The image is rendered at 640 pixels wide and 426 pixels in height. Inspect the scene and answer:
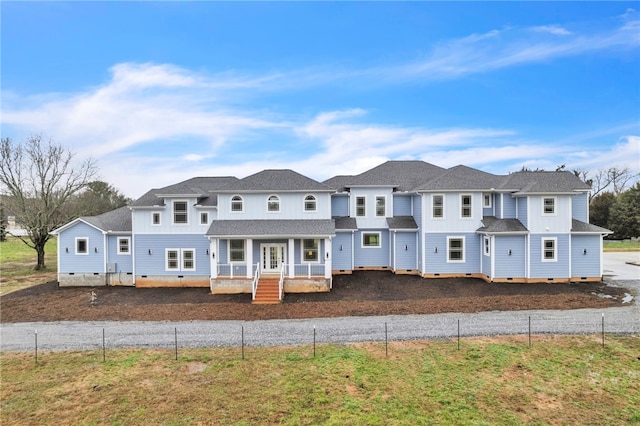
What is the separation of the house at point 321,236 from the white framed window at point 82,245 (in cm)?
6

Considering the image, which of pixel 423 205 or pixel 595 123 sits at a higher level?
pixel 595 123

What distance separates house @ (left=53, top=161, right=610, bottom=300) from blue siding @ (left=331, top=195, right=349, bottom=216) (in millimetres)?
991

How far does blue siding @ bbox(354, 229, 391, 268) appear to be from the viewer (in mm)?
22016

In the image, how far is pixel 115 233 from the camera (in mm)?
20484

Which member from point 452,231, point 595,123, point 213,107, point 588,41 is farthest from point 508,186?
point 213,107

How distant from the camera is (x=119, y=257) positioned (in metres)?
20.6

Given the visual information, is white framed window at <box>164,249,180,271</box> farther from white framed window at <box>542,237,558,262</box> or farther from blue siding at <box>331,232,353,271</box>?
white framed window at <box>542,237,558,262</box>

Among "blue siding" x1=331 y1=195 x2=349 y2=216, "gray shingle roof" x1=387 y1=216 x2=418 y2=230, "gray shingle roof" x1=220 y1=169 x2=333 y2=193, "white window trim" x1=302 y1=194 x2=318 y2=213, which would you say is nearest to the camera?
"gray shingle roof" x1=220 y1=169 x2=333 y2=193

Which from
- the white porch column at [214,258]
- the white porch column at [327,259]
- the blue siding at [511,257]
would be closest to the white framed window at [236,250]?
the white porch column at [214,258]

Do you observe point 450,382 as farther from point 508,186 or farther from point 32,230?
point 32,230

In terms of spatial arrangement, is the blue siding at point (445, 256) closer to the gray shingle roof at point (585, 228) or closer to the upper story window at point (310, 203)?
the gray shingle roof at point (585, 228)

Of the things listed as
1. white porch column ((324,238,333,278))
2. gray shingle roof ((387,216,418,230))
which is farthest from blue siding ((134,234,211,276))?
gray shingle roof ((387,216,418,230))

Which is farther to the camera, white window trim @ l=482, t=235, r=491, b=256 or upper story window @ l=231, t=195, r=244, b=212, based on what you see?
upper story window @ l=231, t=195, r=244, b=212

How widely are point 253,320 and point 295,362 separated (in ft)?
15.1
